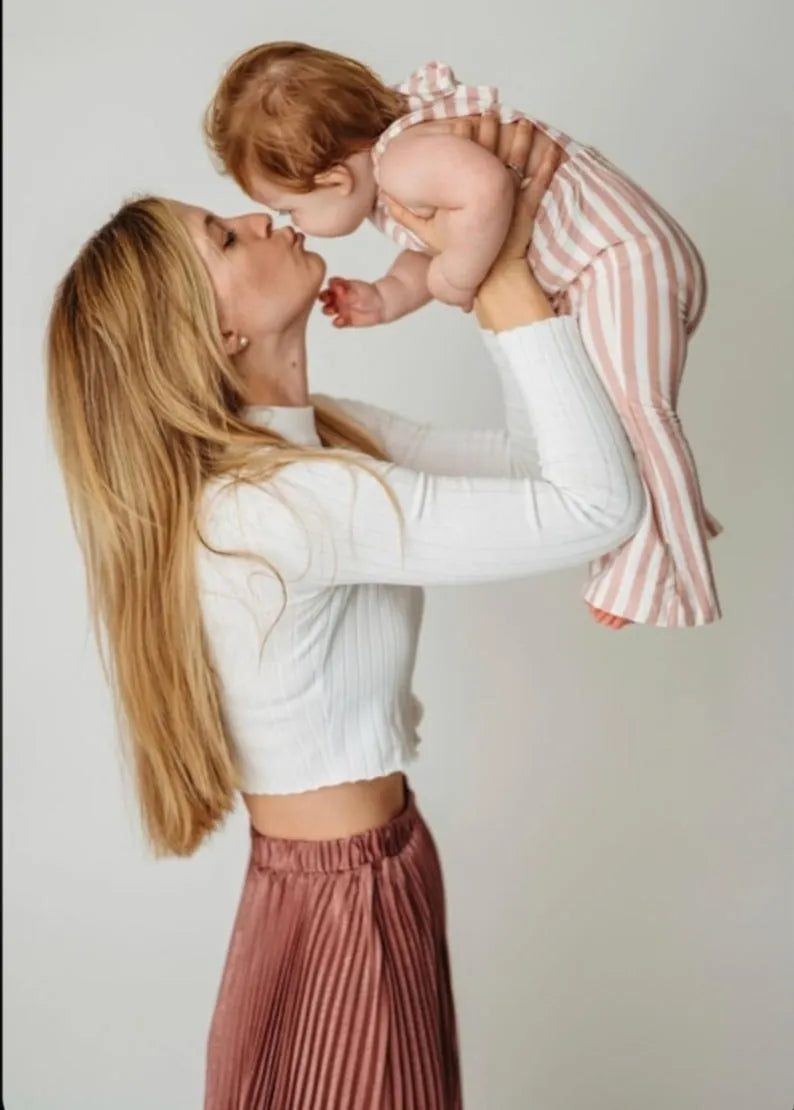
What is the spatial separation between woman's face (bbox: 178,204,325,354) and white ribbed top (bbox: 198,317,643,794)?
0.09m

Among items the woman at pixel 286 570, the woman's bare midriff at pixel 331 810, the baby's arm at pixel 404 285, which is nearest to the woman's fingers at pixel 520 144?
the woman at pixel 286 570

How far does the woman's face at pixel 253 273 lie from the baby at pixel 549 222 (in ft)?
0.30

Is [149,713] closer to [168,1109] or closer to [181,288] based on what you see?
[181,288]

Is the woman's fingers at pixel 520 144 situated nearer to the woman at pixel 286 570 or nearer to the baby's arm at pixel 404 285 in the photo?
the woman at pixel 286 570

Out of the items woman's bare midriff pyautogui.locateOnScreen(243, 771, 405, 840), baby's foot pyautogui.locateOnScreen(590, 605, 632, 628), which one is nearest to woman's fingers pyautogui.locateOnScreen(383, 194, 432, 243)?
baby's foot pyautogui.locateOnScreen(590, 605, 632, 628)

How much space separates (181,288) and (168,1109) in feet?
5.82

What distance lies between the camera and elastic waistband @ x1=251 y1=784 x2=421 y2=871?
62.2 inches

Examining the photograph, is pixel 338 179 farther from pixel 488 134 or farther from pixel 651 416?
pixel 651 416

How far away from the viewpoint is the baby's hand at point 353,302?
1684 mm

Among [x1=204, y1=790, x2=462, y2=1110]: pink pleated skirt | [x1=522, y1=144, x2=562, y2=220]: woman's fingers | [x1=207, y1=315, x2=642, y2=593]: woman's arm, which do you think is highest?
[x1=522, y1=144, x2=562, y2=220]: woman's fingers

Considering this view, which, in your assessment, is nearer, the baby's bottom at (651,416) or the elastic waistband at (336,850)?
the baby's bottom at (651,416)

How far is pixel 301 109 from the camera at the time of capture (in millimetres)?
1538

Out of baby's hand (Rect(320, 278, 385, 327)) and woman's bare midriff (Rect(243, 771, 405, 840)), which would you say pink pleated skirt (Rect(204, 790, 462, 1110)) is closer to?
woman's bare midriff (Rect(243, 771, 405, 840))

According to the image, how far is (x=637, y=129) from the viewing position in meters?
2.33
